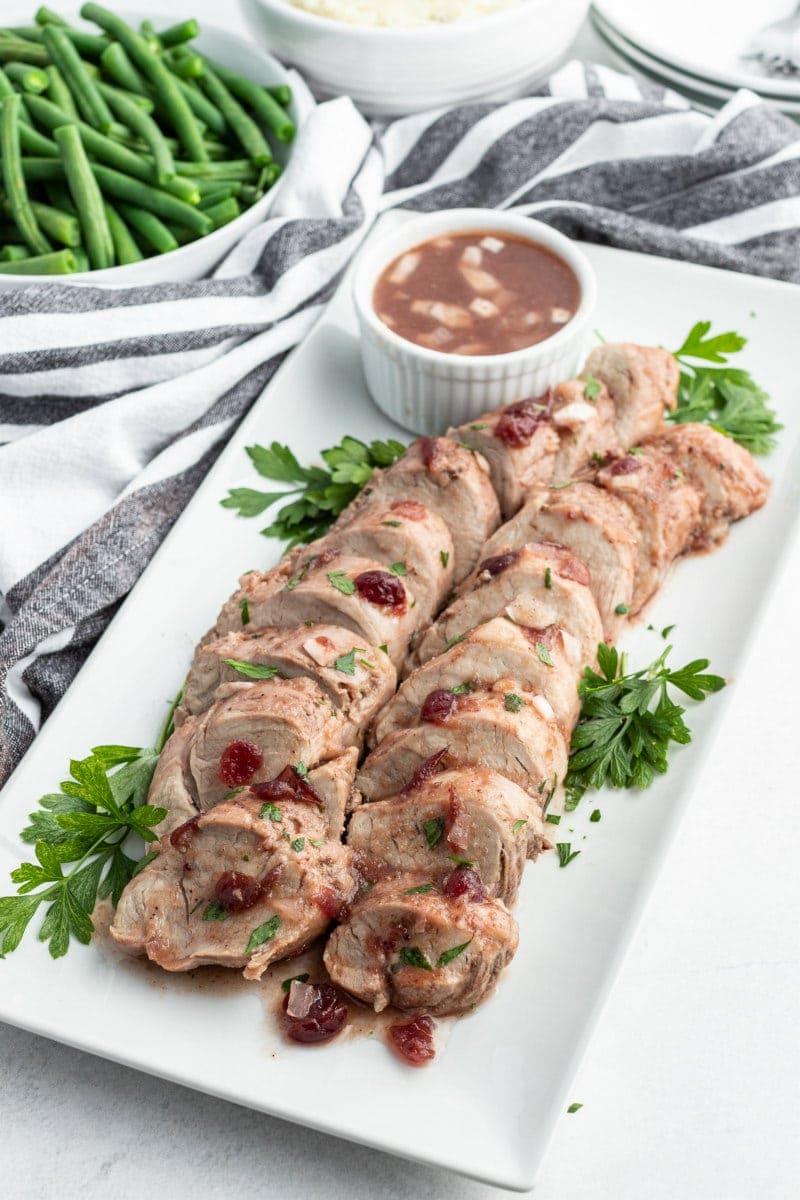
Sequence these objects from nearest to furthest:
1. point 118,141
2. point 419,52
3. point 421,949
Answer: point 421,949 < point 118,141 < point 419,52

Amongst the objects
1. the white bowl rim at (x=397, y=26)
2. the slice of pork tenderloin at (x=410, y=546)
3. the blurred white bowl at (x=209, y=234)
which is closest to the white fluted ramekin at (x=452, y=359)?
the blurred white bowl at (x=209, y=234)

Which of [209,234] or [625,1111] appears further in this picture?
[209,234]

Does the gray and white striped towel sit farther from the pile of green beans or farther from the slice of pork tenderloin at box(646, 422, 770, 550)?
the slice of pork tenderloin at box(646, 422, 770, 550)

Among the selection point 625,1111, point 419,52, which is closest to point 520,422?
point 625,1111

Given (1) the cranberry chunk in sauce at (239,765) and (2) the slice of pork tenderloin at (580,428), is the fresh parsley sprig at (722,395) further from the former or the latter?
(1) the cranberry chunk in sauce at (239,765)

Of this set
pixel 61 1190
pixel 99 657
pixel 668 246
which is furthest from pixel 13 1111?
pixel 668 246

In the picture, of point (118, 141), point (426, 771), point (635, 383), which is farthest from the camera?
point (118, 141)

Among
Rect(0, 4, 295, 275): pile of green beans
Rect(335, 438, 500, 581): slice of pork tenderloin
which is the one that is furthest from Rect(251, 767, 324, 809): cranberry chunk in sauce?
Rect(0, 4, 295, 275): pile of green beans

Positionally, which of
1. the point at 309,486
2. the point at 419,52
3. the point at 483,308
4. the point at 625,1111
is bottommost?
the point at 625,1111

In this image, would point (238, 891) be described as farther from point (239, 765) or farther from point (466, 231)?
point (466, 231)
